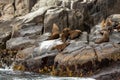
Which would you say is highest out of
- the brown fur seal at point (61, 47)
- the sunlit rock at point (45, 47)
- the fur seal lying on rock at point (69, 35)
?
→ the fur seal lying on rock at point (69, 35)

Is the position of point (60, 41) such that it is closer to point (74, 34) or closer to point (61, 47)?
point (74, 34)

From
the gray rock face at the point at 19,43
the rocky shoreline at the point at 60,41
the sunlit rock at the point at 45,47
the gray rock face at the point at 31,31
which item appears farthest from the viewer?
the gray rock face at the point at 31,31

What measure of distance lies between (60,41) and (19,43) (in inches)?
181

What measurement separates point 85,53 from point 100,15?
1399 centimetres

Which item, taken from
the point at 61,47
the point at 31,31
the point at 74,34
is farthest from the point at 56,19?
the point at 61,47

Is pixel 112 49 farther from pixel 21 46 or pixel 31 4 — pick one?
pixel 31 4

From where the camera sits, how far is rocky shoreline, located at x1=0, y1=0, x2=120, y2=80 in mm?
24328

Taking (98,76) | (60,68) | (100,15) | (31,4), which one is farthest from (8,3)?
(98,76)

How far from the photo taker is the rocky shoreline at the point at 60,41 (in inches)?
958

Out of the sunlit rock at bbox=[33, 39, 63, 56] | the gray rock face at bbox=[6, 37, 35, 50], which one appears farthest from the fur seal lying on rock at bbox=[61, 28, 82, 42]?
the gray rock face at bbox=[6, 37, 35, 50]

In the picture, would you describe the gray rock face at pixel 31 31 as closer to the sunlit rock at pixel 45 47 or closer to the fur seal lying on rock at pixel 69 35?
the sunlit rock at pixel 45 47

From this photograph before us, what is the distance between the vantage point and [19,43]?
1261 inches

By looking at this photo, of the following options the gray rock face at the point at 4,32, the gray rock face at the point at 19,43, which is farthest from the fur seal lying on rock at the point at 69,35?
the gray rock face at the point at 4,32

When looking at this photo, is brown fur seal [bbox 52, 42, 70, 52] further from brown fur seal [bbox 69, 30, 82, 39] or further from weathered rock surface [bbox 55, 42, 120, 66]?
brown fur seal [bbox 69, 30, 82, 39]
